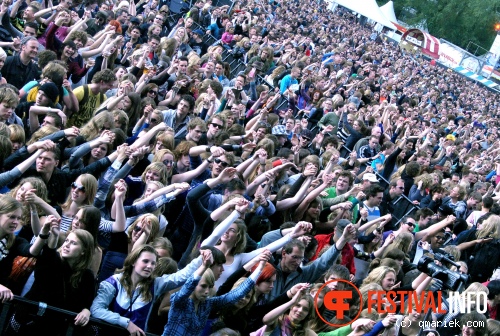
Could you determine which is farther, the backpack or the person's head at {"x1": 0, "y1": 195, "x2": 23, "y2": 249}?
the backpack

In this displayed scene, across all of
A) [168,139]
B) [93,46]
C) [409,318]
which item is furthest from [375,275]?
[93,46]

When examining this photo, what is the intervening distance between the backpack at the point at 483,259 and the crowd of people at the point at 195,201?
0.02m

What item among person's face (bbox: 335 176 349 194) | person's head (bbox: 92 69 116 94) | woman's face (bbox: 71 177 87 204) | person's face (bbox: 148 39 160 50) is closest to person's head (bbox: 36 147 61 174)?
woman's face (bbox: 71 177 87 204)

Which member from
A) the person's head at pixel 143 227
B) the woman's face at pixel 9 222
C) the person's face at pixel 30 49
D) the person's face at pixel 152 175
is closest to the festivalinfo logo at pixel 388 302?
the person's head at pixel 143 227

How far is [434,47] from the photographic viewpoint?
150 ft

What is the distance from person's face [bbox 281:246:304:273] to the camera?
619cm

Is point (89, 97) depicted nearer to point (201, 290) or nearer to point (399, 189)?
point (201, 290)

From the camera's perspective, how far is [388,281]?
692cm

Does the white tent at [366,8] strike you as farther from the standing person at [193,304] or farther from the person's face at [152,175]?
the standing person at [193,304]

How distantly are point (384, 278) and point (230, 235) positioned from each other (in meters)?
1.90

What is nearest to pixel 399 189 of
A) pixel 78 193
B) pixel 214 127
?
pixel 214 127

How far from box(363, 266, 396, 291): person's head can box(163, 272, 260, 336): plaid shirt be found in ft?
7.57

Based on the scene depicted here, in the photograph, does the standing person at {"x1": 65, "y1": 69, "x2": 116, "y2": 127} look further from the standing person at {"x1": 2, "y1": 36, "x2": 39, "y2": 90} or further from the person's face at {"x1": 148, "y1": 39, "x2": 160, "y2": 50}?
the person's face at {"x1": 148, "y1": 39, "x2": 160, "y2": 50}

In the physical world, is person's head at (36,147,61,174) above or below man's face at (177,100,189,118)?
below
